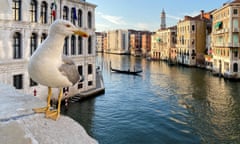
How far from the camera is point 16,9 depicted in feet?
36.9

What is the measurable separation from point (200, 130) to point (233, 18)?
1797 cm

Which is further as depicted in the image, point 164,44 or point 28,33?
point 164,44

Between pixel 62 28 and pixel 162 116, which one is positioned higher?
pixel 62 28

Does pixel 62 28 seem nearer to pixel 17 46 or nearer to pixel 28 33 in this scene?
pixel 17 46

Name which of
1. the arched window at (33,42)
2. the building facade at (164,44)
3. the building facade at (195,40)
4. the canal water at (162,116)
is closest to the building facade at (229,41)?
the canal water at (162,116)

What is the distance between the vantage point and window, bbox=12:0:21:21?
439 inches

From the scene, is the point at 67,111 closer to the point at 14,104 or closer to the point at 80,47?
the point at 80,47

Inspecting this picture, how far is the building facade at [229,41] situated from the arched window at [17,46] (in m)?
18.9

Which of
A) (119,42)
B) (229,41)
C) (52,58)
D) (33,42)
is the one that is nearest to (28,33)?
(33,42)

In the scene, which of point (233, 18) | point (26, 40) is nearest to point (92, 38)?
point (26, 40)

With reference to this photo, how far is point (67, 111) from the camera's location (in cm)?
1254

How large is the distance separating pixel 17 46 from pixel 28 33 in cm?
74

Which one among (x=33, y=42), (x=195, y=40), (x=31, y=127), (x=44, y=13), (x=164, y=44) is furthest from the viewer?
(x=164, y=44)

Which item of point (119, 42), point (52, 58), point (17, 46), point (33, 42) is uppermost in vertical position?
point (119, 42)
